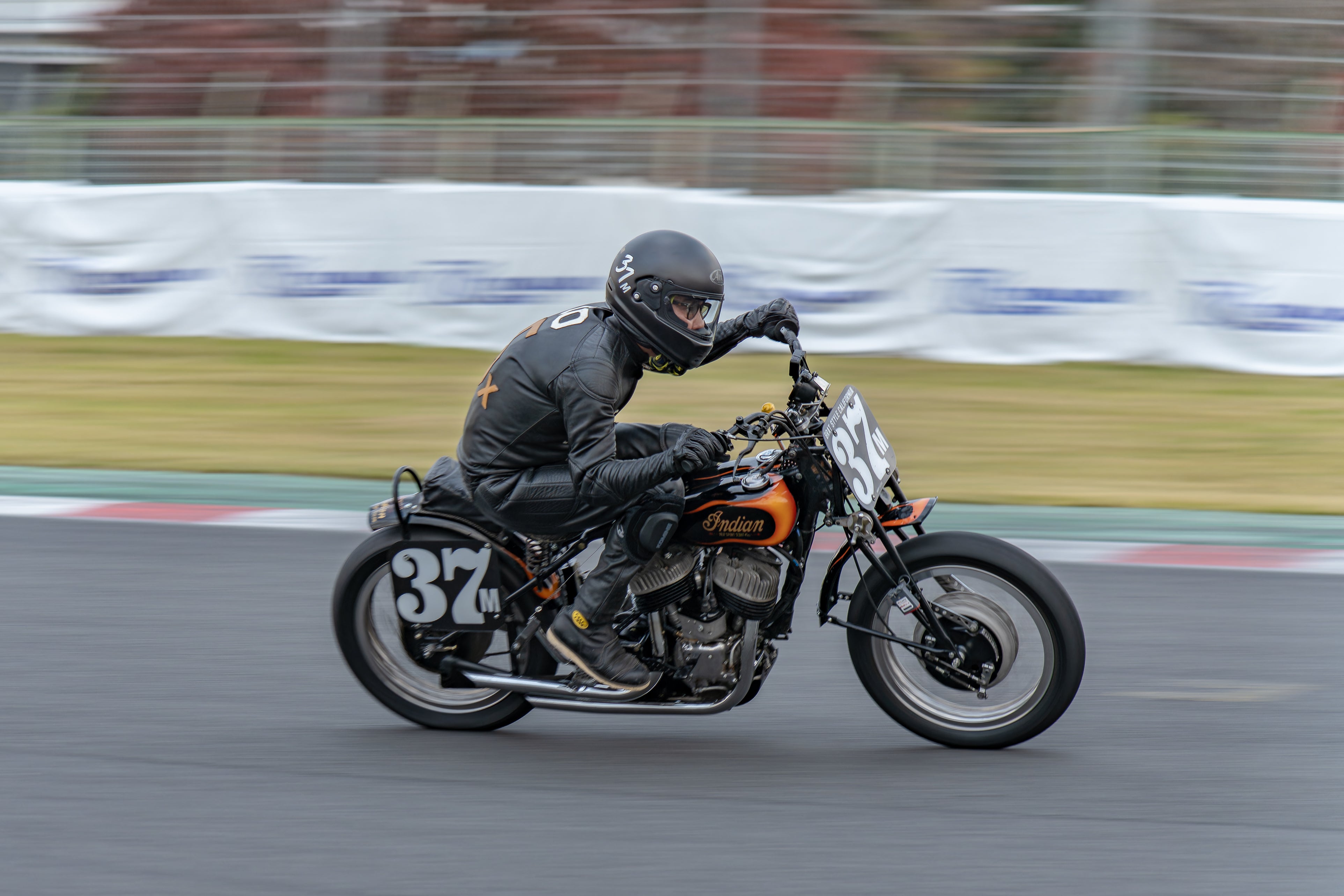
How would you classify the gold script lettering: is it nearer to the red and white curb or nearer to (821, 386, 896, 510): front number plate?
(821, 386, 896, 510): front number plate

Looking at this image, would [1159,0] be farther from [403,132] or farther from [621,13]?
[403,132]

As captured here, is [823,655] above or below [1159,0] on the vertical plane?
below

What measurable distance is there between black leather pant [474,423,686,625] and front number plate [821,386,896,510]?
456 mm

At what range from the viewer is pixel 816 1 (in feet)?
53.4

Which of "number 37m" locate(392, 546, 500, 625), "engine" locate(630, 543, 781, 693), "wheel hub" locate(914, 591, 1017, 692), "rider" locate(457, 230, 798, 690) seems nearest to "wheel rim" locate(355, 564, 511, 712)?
"number 37m" locate(392, 546, 500, 625)

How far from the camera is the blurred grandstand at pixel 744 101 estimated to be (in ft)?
38.6

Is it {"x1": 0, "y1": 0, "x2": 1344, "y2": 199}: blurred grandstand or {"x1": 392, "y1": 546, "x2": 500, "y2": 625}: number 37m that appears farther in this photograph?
{"x1": 0, "y1": 0, "x2": 1344, "y2": 199}: blurred grandstand

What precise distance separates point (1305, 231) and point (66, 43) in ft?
46.5

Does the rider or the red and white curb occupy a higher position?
the rider

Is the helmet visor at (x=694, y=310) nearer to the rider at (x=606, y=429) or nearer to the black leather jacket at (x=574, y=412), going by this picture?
the rider at (x=606, y=429)

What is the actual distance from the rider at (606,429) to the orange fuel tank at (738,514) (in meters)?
0.07

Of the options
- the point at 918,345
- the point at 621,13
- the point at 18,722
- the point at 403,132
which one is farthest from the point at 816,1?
the point at 18,722

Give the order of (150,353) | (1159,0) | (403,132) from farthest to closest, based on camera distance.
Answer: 1. (1159,0)
2. (403,132)
3. (150,353)

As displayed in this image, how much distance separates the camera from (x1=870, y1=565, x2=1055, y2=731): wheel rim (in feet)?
13.9
